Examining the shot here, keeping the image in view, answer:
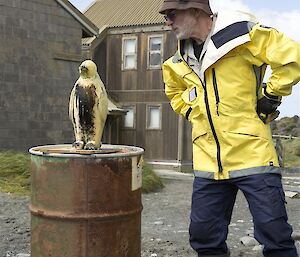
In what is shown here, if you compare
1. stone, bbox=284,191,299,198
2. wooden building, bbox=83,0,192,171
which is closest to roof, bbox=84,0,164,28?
wooden building, bbox=83,0,192,171

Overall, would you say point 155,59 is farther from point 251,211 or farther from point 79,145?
point 251,211

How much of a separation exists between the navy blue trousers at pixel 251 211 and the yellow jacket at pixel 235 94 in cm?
7

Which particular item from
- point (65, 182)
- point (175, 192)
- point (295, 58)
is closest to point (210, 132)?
point (295, 58)

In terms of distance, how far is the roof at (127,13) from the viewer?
18411 millimetres

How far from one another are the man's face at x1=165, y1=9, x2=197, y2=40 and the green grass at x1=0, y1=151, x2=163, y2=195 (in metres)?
6.26

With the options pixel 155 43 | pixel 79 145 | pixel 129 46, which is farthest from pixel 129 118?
pixel 79 145

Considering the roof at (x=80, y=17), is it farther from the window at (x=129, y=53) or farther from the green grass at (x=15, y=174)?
the green grass at (x=15, y=174)

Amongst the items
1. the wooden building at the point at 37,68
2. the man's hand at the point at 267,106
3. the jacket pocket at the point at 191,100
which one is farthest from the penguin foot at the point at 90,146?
the wooden building at the point at 37,68

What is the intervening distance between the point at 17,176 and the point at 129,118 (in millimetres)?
9379

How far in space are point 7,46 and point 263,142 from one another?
33.1 feet

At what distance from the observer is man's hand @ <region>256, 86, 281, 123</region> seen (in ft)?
10.7

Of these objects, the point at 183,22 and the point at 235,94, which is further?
the point at 183,22

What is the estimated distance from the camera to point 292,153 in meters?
25.5

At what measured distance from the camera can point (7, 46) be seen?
40.7ft
